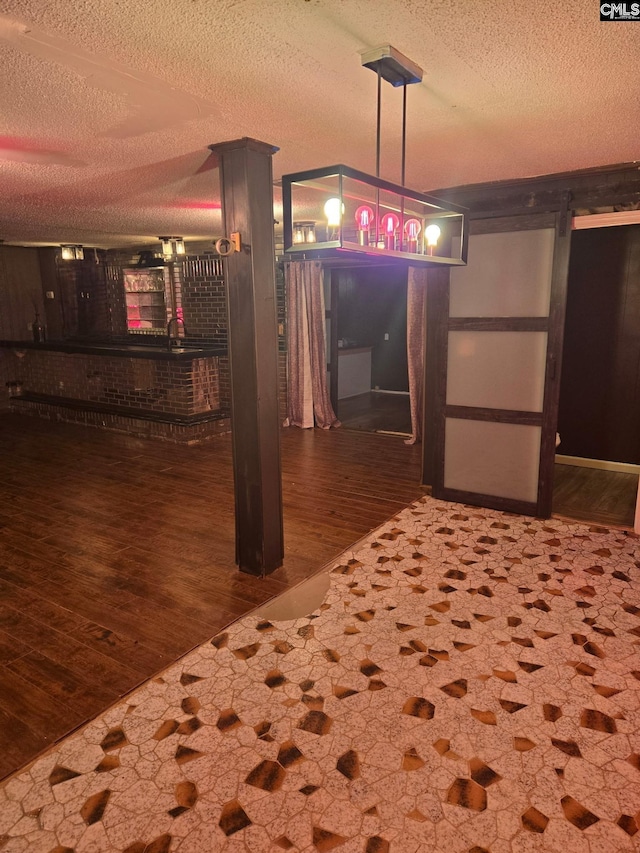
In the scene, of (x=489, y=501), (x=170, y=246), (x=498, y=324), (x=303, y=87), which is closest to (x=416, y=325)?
(x=498, y=324)

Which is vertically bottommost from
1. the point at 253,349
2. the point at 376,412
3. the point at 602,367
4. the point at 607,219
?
the point at 376,412

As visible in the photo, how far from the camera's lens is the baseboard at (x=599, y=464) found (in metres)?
5.52

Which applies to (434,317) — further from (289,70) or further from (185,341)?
(185,341)

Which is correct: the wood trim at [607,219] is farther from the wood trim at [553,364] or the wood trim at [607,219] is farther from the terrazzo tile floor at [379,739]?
the terrazzo tile floor at [379,739]

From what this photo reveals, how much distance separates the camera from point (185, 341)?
7.96 m

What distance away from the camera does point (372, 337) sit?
33.3ft

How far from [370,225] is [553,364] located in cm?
214

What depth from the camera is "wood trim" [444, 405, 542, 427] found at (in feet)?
14.1

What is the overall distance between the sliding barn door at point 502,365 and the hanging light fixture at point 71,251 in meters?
5.58

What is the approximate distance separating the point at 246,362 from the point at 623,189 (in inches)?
111

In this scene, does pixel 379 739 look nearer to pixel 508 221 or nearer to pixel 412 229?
pixel 412 229

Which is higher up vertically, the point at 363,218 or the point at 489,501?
the point at 363,218

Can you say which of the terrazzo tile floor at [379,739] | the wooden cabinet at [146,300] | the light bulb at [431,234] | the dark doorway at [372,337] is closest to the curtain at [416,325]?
the dark doorway at [372,337]

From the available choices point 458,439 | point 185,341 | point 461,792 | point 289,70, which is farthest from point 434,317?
point 185,341
